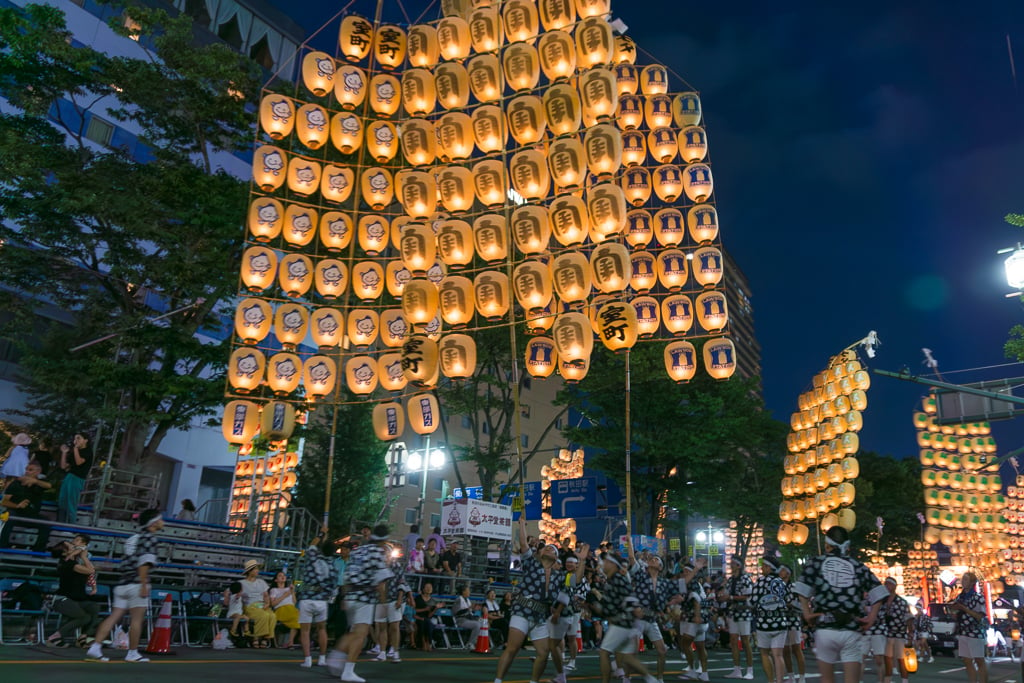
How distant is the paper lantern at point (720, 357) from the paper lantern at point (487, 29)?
11931 mm

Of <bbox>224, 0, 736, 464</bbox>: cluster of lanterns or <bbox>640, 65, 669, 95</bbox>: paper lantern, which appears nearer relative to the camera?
<bbox>224, 0, 736, 464</bbox>: cluster of lanterns

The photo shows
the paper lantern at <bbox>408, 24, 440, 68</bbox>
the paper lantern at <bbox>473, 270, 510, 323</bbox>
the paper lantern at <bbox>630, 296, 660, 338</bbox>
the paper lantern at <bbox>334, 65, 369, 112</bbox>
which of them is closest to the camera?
the paper lantern at <bbox>473, 270, 510, 323</bbox>

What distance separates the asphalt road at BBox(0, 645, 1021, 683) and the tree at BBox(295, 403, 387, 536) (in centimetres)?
1632

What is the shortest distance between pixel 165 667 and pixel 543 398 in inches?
2038

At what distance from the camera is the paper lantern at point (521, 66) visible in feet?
75.7

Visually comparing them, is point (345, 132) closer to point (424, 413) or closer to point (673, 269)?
point (424, 413)

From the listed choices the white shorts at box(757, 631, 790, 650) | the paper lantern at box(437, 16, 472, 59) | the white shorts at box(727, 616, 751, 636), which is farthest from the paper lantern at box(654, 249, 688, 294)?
the white shorts at box(757, 631, 790, 650)

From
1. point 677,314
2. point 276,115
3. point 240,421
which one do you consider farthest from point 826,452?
point 276,115

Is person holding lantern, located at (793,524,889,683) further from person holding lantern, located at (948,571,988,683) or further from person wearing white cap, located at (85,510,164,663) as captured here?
person wearing white cap, located at (85,510,164,663)

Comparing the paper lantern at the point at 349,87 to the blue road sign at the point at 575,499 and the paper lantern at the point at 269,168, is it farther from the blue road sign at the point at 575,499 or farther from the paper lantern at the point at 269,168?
the blue road sign at the point at 575,499

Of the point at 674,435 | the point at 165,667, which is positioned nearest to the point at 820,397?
the point at 674,435

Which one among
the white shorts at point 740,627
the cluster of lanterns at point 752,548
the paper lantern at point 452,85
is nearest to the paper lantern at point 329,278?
the paper lantern at point 452,85

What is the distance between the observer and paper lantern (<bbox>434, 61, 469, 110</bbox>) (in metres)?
23.9

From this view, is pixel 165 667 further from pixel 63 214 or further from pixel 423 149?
pixel 423 149
